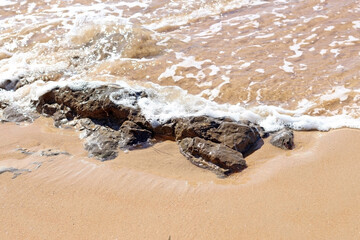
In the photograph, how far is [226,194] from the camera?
2.79 meters

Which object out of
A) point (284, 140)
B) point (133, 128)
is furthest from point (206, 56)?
point (284, 140)

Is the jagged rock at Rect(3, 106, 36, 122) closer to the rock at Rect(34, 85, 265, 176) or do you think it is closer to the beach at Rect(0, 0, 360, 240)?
the beach at Rect(0, 0, 360, 240)

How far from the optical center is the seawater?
4182 mm

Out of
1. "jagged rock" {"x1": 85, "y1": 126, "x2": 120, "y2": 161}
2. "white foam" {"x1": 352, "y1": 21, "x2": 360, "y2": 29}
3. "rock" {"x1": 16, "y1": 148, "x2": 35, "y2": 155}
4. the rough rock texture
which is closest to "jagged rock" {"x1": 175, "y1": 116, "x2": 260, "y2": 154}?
"jagged rock" {"x1": 85, "y1": 126, "x2": 120, "y2": 161}

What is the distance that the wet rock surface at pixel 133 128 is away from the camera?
3.31 m

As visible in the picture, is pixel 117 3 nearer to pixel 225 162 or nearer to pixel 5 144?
pixel 5 144

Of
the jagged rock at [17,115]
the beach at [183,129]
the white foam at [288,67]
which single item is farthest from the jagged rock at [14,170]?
the white foam at [288,67]

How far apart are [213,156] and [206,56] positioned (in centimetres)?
286

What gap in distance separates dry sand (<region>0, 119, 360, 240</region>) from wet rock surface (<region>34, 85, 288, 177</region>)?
135 millimetres

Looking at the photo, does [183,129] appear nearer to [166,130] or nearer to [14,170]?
[166,130]

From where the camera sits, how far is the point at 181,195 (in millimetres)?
2818

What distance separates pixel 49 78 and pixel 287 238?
435cm

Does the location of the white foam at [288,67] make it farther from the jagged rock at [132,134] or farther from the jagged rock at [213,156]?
the jagged rock at [132,134]

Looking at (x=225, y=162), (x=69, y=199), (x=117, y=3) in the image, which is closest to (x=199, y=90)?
(x=225, y=162)
